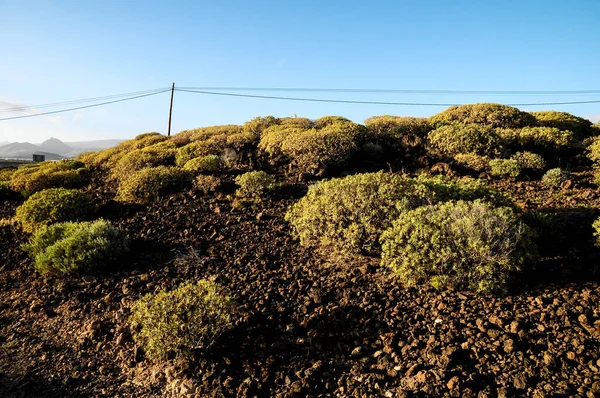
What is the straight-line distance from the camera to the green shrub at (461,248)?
16.3 ft

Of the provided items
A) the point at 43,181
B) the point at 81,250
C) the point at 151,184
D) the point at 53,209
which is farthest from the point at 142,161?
the point at 81,250

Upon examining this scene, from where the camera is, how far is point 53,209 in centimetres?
988

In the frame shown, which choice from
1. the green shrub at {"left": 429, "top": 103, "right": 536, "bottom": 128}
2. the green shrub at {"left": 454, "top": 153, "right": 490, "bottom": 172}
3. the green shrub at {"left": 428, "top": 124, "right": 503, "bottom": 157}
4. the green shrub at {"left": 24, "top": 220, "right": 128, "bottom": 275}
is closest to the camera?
the green shrub at {"left": 24, "top": 220, "right": 128, "bottom": 275}

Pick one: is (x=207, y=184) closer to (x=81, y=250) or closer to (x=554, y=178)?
(x=81, y=250)

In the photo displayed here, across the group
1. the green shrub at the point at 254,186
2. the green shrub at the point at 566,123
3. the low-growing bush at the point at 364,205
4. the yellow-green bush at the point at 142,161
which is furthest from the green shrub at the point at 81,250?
the green shrub at the point at 566,123

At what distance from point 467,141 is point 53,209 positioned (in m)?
12.2

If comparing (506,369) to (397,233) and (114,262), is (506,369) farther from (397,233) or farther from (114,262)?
(114,262)

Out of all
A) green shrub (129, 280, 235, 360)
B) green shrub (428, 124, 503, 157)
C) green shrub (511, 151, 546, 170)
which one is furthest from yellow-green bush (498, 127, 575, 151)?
green shrub (129, 280, 235, 360)

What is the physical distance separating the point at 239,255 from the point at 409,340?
12.5 ft

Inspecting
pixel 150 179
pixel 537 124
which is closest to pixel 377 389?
pixel 150 179

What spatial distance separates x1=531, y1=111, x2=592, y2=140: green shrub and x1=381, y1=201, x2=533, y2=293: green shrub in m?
11.9

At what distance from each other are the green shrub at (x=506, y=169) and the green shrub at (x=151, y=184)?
9.16 meters

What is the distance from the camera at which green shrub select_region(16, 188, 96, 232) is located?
977cm

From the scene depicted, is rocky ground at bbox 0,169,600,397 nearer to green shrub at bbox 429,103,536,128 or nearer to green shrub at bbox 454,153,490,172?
green shrub at bbox 454,153,490,172
